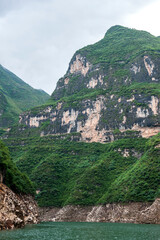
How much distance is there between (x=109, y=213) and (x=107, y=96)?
78.4 m

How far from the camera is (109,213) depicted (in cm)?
7994

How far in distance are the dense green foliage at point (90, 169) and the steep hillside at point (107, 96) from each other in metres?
10.7

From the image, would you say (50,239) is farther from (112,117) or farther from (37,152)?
(112,117)

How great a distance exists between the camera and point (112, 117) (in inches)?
5399

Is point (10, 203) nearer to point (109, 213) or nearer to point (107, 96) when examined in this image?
point (109, 213)

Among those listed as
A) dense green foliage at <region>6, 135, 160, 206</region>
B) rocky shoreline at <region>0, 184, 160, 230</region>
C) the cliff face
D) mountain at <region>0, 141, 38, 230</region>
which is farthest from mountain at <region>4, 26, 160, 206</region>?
the cliff face

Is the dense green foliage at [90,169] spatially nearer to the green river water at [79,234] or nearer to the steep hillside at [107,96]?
the steep hillside at [107,96]

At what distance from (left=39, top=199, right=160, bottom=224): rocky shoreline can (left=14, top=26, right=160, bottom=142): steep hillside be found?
1940 inches

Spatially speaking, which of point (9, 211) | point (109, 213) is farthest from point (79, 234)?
point (109, 213)

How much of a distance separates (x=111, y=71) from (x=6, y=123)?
85779mm

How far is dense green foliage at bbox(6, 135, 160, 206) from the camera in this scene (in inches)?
3189

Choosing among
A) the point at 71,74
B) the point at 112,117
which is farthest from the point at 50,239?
the point at 71,74

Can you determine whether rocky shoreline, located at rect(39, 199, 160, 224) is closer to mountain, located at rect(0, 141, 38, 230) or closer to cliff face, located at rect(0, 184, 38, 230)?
mountain, located at rect(0, 141, 38, 230)

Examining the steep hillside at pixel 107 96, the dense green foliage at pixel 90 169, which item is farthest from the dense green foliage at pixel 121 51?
the dense green foliage at pixel 90 169
